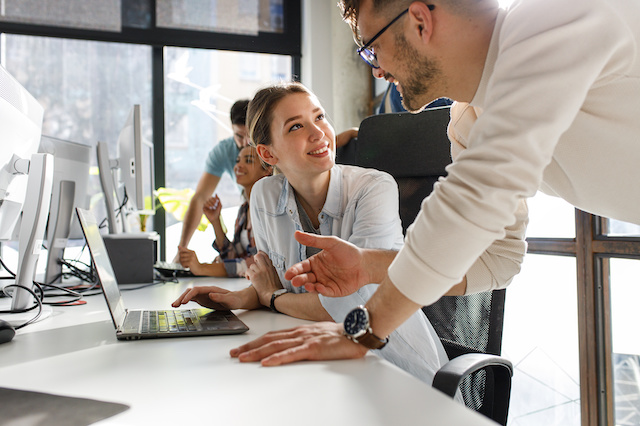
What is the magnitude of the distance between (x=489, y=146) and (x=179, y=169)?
11.2 feet

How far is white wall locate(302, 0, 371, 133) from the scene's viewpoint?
3.86m

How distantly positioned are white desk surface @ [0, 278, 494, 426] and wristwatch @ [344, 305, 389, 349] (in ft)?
0.09

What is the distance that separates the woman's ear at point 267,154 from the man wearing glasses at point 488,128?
0.66 m

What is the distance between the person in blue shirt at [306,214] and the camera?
1.13 m

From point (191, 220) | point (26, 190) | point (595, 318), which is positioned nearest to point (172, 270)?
point (191, 220)

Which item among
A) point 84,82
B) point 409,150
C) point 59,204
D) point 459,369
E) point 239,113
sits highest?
point 84,82

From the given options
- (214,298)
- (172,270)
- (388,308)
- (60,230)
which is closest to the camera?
(388,308)

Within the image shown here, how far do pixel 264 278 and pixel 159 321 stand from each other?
1.10 feet

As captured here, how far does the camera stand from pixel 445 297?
4.37 feet

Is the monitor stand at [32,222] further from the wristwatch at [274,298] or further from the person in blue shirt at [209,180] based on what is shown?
the person in blue shirt at [209,180]

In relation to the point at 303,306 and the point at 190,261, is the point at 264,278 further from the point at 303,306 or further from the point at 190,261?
the point at 190,261

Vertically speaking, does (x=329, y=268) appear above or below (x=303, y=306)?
above

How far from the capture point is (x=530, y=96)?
0.60 m

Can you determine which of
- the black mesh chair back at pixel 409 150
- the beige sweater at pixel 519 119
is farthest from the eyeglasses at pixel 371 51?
the black mesh chair back at pixel 409 150
